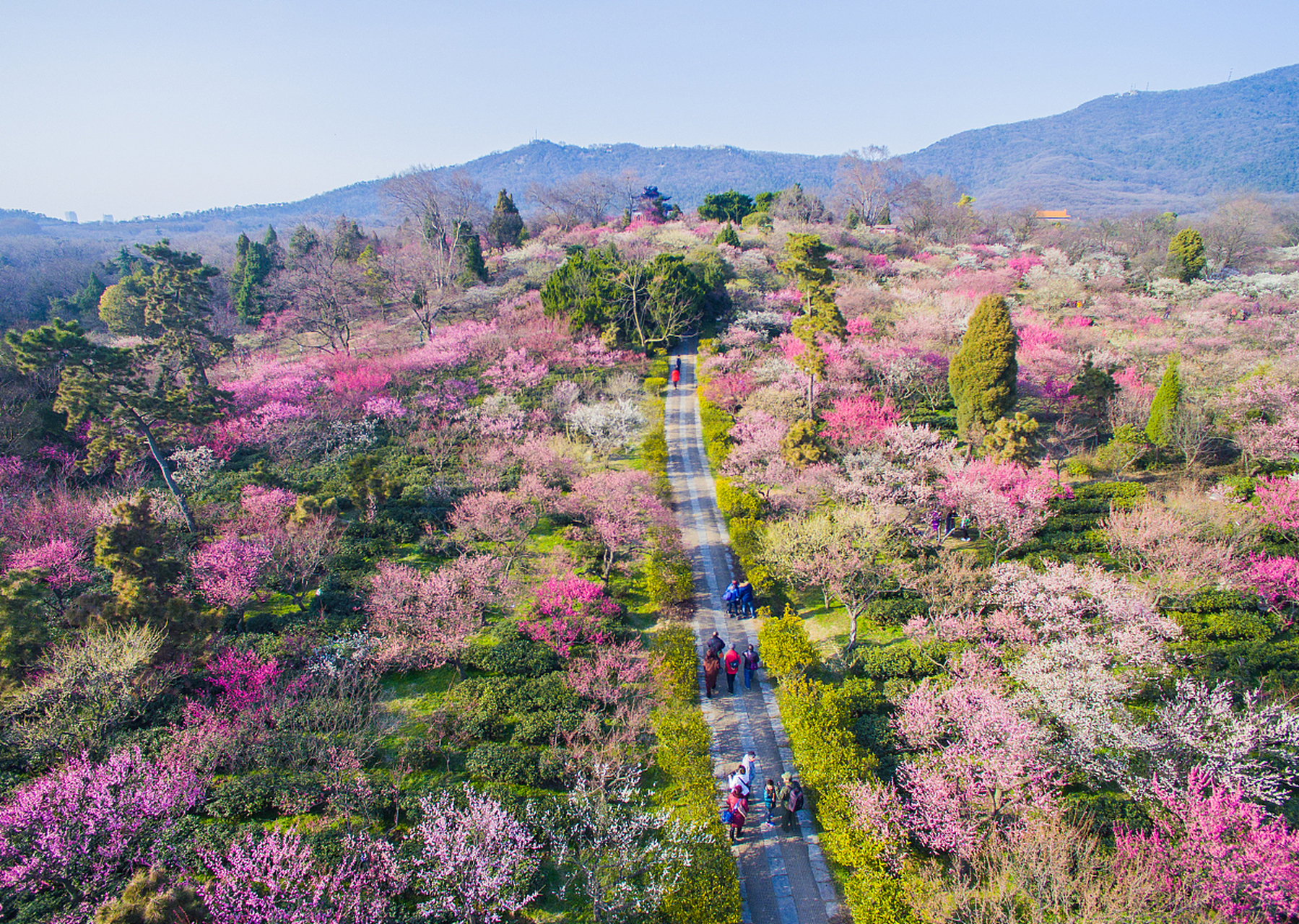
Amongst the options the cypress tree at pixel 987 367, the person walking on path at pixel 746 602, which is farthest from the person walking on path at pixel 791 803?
the cypress tree at pixel 987 367

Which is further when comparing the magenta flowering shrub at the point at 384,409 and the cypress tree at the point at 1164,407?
the magenta flowering shrub at the point at 384,409

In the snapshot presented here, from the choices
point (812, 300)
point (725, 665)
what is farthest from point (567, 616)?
point (812, 300)

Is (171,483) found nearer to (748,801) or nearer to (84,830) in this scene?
(84,830)

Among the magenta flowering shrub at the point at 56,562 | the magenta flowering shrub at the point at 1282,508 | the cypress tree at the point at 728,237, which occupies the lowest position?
the magenta flowering shrub at the point at 1282,508

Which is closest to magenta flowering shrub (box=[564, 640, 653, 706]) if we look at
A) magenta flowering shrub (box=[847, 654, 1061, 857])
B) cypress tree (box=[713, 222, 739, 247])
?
magenta flowering shrub (box=[847, 654, 1061, 857])

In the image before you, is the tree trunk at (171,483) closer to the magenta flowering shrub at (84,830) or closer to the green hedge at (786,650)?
the magenta flowering shrub at (84,830)
